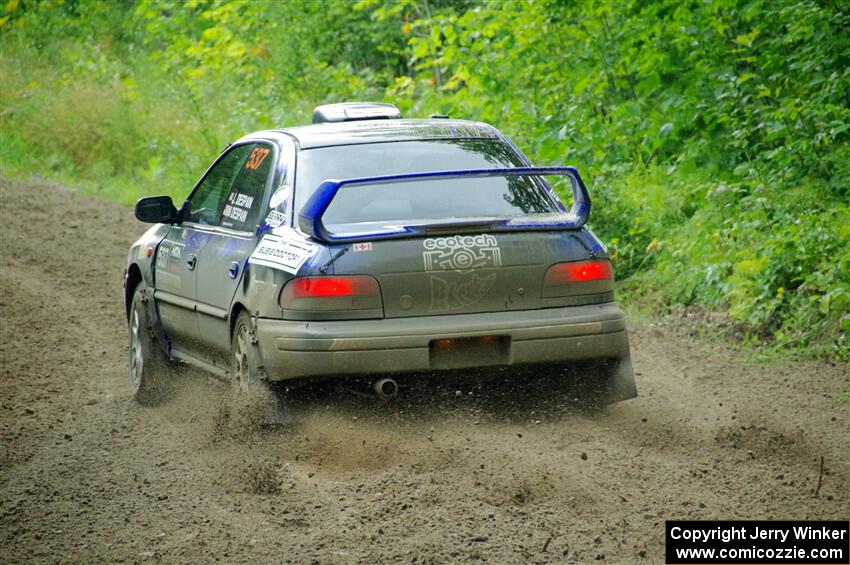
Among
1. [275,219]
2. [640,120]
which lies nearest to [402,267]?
[275,219]

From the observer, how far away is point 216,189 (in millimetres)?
7918

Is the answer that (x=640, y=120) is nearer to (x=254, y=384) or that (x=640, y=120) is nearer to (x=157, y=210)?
(x=157, y=210)

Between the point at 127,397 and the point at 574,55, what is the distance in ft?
24.2

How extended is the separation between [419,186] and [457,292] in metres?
0.75

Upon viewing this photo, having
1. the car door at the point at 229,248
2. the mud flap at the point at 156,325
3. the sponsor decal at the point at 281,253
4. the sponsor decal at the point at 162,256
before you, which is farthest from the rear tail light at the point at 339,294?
the mud flap at the point at 156,325

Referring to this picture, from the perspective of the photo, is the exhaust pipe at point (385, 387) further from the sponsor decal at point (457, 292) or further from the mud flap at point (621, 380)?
the mud flap at point (621, 380)

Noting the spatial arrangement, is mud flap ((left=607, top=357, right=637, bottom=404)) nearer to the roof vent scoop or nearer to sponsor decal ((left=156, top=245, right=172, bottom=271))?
the roof vent scoop

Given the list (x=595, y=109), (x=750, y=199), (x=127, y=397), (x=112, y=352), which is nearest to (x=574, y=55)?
(x=595, y=109)

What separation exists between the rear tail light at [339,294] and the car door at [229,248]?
696 millimetres

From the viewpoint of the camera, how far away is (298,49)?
2114 cm

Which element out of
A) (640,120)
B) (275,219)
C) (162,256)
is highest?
(275,219)

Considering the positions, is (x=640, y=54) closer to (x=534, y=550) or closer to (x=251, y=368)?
(x=251, y=368)

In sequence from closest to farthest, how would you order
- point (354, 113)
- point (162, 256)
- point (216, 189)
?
point (216, 189)
point (354, 113)
point (162, 256)

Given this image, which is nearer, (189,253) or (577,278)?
(577,278)
